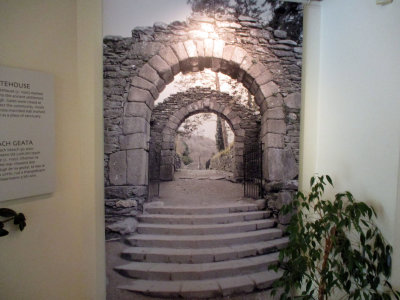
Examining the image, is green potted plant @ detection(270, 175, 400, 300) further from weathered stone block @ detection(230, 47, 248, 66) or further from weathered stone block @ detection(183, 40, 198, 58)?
weathered stone block @ detection(183, 40, 198, 58)

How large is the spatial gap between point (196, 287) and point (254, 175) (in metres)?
0.87

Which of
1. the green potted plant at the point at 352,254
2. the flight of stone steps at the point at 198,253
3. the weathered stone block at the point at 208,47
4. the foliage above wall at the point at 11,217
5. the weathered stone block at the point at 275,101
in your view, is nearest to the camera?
the green potted plant at the point at 352,254

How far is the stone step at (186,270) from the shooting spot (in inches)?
51.4

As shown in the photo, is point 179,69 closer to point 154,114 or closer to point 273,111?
point 154,114

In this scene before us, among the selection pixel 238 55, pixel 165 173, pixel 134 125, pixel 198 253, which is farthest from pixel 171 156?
pixel 238 55

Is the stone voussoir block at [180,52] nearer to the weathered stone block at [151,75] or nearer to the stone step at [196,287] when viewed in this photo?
the weathered stone block at [151,75]

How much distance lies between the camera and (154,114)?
1.44m

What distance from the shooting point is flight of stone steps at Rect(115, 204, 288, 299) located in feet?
4.31

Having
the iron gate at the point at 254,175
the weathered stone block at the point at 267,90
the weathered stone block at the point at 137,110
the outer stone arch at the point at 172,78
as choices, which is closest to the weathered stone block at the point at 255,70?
the outer stone arch at the point at 172,78

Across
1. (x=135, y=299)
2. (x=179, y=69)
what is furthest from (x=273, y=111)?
(x=135, y=299)

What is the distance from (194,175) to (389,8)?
5.48 ft

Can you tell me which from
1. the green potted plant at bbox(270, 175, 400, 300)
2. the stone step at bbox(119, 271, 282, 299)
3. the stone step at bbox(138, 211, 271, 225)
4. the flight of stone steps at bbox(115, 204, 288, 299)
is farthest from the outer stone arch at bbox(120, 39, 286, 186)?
the stone step at bbox(119, 271, 282, 299)

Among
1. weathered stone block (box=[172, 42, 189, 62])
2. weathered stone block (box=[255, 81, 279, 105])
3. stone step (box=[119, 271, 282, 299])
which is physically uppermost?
weathered stone block (box=[172, 42, 189, 62])

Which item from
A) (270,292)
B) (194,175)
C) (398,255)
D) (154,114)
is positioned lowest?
(270,292)
